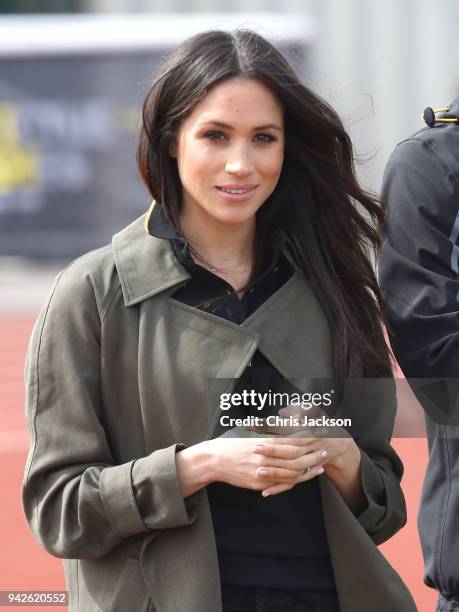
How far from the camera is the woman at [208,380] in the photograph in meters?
2.10

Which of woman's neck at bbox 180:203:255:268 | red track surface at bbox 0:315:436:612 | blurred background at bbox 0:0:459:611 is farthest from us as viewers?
blurred background at bbox 0:0:459:611

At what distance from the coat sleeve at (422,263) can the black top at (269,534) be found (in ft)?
0.97

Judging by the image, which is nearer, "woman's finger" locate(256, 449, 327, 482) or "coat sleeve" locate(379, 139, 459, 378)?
"woman's finger" locate(256, 449, 327, 482)

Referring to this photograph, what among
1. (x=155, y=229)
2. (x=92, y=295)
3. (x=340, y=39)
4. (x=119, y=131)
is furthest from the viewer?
(x=340, y=39)

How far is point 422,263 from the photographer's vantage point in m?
2.36

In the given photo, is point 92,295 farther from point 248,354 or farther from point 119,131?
point 119,131

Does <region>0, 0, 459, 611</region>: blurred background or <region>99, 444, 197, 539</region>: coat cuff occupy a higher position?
<region>99, 444, 197, 539</region>: coat cuff

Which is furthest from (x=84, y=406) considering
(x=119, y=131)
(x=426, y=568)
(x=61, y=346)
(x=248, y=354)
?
(x=119, y=131)

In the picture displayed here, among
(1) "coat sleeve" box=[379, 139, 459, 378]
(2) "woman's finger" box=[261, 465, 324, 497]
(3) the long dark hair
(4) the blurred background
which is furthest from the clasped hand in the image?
(4) the blurred background

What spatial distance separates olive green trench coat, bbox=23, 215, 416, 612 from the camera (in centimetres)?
209

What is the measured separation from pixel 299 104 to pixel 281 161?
12cm

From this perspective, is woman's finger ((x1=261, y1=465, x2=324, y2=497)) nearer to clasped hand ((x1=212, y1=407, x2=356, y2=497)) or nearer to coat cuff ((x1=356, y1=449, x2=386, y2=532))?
clasped hand ((x1=212, y1=407, x2=356, y2=497))

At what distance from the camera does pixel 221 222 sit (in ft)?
7.77

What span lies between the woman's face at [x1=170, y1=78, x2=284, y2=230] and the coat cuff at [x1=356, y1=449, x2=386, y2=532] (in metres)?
0.53
